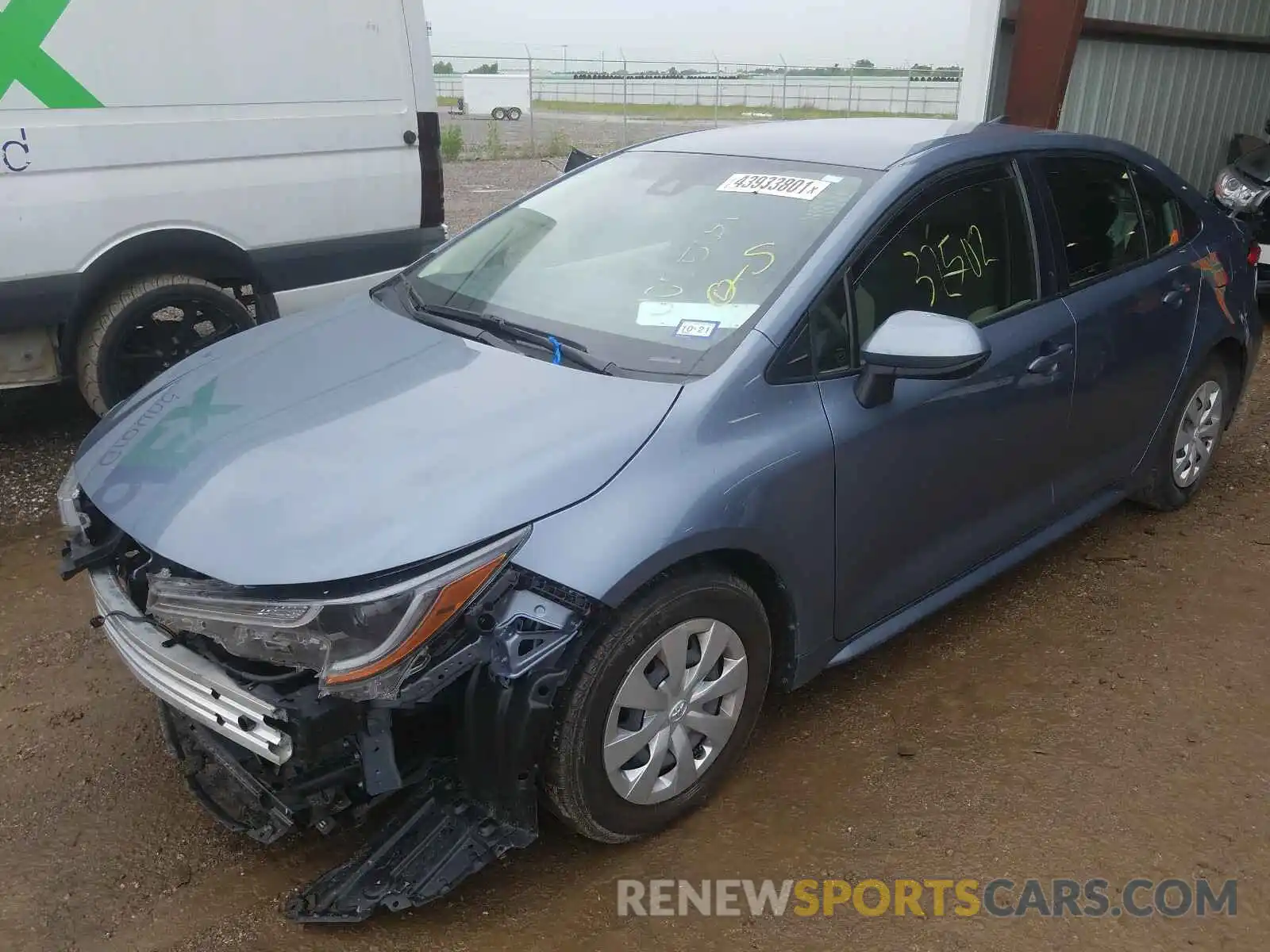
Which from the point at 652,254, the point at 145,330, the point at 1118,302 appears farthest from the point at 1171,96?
the point at 145,330

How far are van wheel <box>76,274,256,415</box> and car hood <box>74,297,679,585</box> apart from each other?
1844 millimetres

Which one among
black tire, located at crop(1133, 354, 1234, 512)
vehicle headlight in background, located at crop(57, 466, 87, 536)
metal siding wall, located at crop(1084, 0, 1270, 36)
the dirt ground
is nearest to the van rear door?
the dirt ground

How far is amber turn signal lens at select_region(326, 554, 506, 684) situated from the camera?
201cm

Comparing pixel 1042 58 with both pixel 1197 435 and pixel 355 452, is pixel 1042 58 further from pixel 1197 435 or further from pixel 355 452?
pixel 355 452

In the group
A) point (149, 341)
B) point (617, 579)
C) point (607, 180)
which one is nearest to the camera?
point (617, 579)

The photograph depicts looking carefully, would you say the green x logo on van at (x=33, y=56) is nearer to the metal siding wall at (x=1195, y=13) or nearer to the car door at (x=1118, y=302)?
the car door at (x=1118, y=302)

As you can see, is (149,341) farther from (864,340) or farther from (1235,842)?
(1235,842)

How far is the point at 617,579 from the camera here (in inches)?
85.7

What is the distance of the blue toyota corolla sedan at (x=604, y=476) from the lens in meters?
2.11

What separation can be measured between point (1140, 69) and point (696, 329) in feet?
22.7

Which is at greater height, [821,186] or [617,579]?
[821,186]

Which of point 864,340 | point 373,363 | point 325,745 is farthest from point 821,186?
point 325,745

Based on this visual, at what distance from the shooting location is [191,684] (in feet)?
6.95

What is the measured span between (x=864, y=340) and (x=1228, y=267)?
2.32 metres
